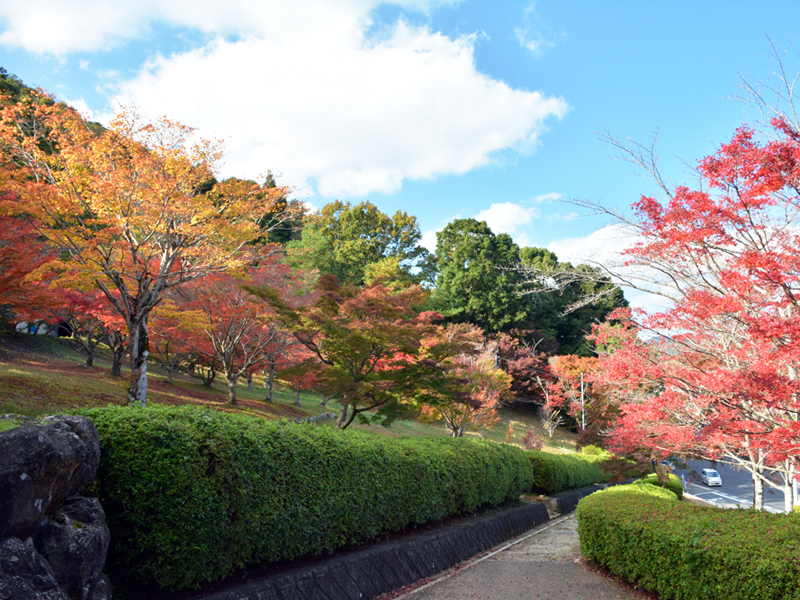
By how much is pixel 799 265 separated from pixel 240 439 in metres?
5.97

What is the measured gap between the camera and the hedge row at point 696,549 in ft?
15.8

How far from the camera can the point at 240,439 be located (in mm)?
4316

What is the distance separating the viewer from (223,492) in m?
4.03

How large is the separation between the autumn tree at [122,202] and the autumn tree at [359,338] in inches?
79.6

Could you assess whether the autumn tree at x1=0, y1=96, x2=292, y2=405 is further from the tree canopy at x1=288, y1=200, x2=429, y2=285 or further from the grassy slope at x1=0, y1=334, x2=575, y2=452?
the tree canopy at x1=288, y1=200, x2=429, y2=285

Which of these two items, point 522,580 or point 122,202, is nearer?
point 522,580

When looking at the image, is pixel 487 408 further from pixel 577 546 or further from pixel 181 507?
pixel 181 507

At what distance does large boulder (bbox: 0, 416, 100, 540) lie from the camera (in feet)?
9.13

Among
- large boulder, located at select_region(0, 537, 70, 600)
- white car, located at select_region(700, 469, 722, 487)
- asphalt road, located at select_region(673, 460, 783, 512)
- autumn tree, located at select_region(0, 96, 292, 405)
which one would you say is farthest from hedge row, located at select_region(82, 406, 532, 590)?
white car, located at select_region(700, 469, 722, 487)

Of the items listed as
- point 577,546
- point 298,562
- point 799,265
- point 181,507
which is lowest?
point 577,546

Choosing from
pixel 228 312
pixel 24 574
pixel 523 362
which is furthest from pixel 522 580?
pixel 523 362

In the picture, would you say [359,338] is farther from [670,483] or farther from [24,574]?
[670,483]

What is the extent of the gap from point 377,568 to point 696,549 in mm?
3675

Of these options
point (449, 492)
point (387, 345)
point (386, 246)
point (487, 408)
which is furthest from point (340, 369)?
point (386, 246)
